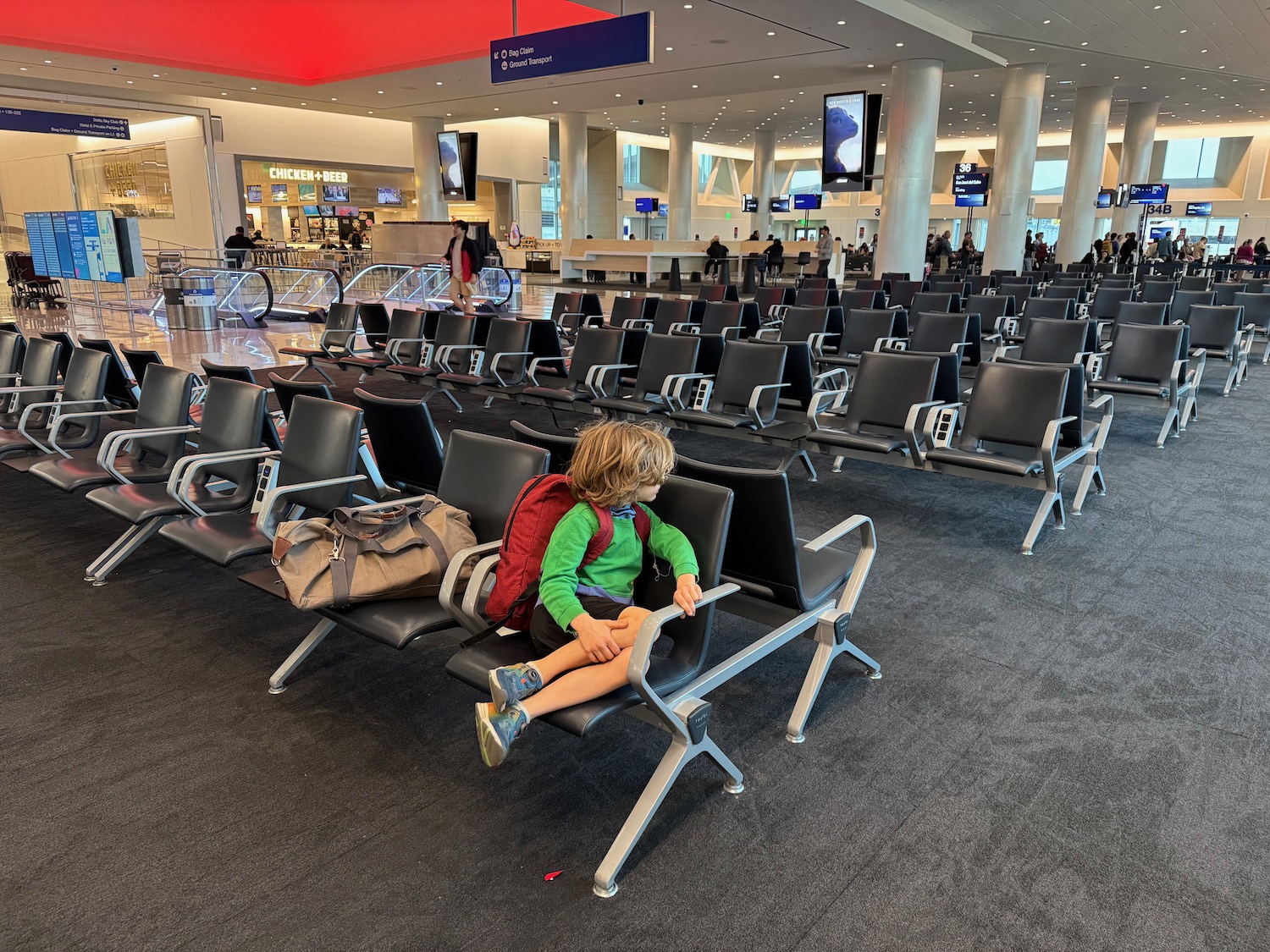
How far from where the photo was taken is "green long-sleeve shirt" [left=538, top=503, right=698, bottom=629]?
2.04 metres

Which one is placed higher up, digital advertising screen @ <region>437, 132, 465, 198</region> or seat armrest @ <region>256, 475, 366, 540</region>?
digital advertising screen @ <region>437, 132, 465, 198</region>

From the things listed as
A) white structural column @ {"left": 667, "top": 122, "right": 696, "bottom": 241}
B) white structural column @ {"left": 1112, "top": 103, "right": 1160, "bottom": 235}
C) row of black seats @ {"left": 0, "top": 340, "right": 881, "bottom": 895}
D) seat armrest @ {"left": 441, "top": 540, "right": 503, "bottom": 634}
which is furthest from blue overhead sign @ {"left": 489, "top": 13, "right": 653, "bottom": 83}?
white structural column @ {"left": 1112, "top": 103, "right": 1160, "bottom": 235}

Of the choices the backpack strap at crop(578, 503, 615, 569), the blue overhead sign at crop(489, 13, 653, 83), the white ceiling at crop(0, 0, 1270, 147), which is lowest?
the backpack strap at crop(578, 503, 615, 569)

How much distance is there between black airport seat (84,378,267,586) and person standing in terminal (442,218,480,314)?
28.7 feet

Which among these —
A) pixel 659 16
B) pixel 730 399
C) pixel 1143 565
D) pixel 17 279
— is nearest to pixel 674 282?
pixel 659 16

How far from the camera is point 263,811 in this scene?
2.16 meters

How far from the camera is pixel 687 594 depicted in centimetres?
200

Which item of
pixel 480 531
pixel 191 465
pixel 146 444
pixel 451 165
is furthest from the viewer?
pixel 451 165

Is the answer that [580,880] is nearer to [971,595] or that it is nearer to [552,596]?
[552,596]

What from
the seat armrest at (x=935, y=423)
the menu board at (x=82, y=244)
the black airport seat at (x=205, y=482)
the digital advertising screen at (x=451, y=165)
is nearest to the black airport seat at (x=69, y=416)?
the black airport seat at (x=205, y=482)

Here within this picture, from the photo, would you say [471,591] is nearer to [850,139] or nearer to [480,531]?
[480,531]

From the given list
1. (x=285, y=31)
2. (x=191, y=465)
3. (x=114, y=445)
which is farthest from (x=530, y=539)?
(x=285, y=31)

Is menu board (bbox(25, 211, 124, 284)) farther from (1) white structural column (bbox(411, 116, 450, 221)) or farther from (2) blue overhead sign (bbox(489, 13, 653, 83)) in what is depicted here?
(1) white structural column (bbox(411, 116, 450, 221))

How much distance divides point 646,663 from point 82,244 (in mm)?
13757
